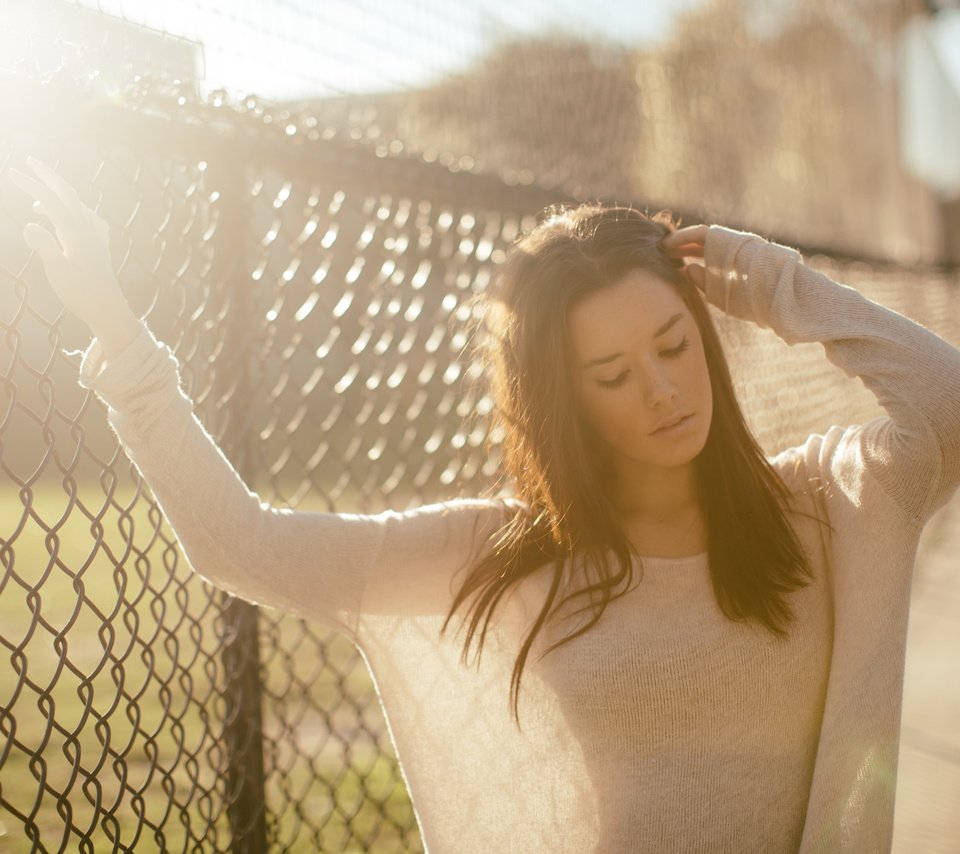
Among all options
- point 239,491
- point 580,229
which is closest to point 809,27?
point 580,229

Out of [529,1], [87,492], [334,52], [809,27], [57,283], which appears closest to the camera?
[57,283]

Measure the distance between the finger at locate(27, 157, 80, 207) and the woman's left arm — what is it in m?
1.23

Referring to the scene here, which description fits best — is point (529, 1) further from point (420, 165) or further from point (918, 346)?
point (918, 346)

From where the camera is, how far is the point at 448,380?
122 inches

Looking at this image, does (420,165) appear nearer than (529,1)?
Yes

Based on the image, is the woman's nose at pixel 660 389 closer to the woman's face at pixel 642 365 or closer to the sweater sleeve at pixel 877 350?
the woman's face at pixel 642 365

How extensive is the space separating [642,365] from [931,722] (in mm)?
2917

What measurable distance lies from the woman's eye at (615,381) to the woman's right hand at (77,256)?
0.91 m

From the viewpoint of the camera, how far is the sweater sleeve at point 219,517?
1.79 meters

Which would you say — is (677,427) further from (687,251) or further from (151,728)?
(151,728)

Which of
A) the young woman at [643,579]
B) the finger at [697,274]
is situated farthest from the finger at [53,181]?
the finger at [697,274]

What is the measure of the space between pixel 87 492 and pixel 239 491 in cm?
1012

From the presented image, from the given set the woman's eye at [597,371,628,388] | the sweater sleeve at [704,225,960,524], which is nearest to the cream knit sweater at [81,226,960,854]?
the sweater sleeve at [704,225,960,524]

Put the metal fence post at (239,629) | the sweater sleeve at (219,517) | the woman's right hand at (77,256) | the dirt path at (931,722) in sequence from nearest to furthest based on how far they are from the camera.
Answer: the woman's right hand at (77,256)
the sweater sleeve at (219,517)
the metal fence post at (239,629)
the dirt path at (931,722)
